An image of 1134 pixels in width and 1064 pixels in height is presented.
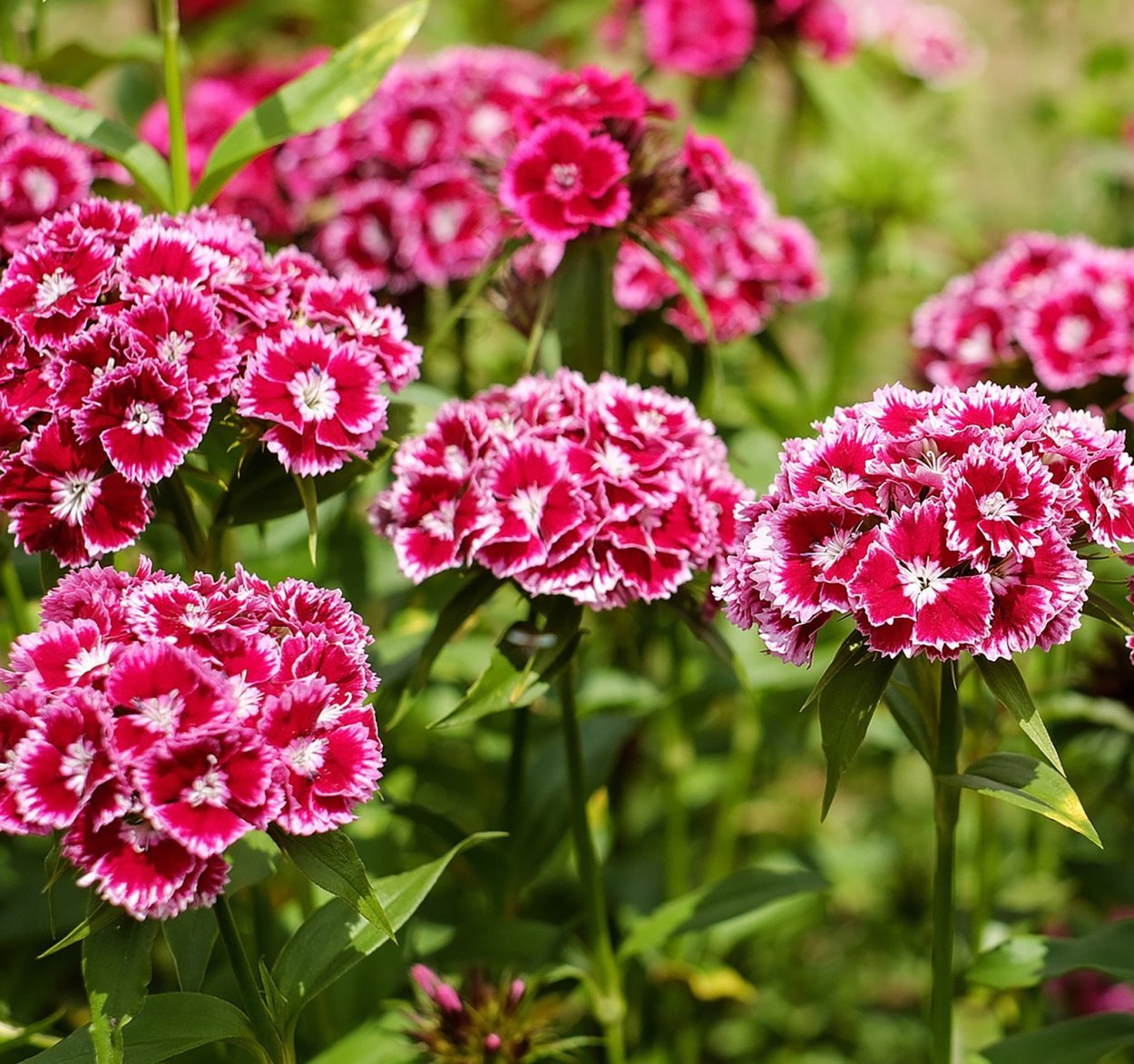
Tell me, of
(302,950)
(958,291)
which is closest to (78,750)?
(302,950)

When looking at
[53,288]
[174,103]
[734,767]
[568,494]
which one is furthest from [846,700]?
[734,767]

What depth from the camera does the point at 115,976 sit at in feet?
4.40

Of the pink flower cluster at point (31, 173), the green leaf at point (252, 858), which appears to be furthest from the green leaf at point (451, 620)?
the pink flower cluster at point (31, 173)

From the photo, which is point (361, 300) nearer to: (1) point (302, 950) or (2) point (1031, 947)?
(1) point (302, 950)

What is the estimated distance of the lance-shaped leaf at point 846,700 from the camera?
4.70 feet

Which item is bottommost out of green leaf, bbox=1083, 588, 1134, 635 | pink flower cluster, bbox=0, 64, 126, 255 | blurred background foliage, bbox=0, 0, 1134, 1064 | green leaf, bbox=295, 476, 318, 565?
blurred background foliage, bbox=0, 0, 1134, 1064

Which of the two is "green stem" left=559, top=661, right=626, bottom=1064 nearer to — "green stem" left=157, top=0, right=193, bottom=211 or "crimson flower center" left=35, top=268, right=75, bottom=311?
"crimson flower center" left=35, top=268, right=75, bottom=311

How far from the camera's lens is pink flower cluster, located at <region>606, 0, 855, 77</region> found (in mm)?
3180

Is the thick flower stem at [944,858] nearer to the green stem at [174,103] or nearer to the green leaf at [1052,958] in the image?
the green leaf at [1052,958]

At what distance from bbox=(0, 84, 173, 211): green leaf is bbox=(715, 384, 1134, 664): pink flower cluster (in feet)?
3.48

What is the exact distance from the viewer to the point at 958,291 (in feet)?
8.14

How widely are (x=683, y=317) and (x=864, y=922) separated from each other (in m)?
1.70

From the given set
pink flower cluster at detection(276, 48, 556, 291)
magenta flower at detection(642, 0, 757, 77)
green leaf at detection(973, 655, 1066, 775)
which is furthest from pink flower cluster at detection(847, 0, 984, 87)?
green leaf at detection(973, 655, 1066, 775)

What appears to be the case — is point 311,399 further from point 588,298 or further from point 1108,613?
point 1108,613
